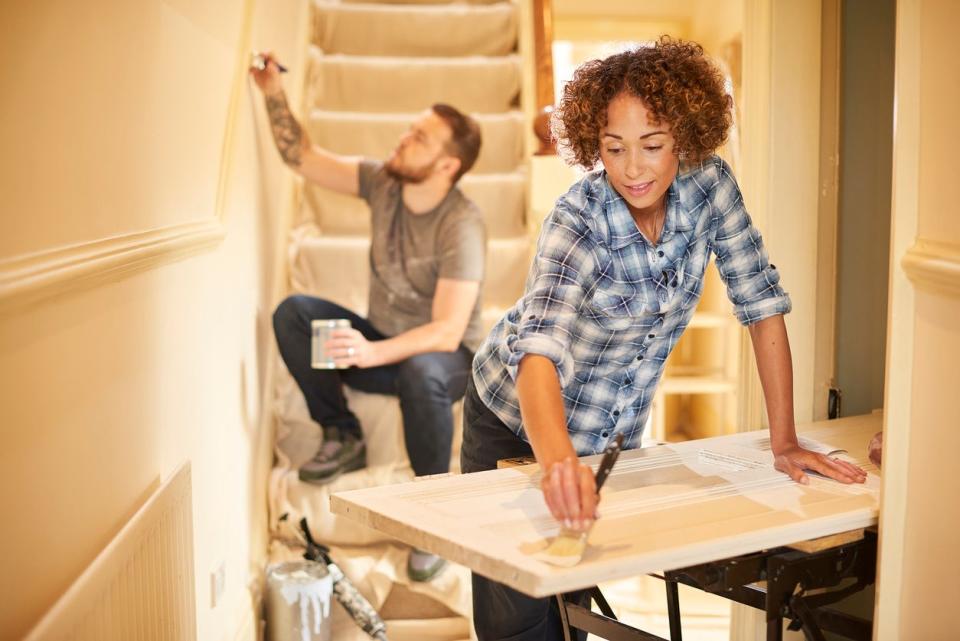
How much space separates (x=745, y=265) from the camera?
1594 mm

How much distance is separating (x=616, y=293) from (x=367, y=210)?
2.55m

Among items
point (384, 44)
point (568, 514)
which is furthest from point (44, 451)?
point (384, 44)

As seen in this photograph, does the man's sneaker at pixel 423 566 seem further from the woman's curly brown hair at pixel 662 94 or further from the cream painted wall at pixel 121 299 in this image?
the woman's curly brown hair at pixel 662 94

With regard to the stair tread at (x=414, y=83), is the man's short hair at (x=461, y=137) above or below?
below

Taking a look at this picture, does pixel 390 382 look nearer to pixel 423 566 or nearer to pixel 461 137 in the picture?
pixel 423 566

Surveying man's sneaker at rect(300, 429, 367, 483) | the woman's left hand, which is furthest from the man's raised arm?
the woman's left hand

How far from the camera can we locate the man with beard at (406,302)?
10.1 feet

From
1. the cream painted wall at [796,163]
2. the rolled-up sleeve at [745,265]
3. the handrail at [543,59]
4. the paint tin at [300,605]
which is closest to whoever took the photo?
the rolled-up sleeve at [745,265]

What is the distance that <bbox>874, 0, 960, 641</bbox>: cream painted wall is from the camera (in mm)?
1245

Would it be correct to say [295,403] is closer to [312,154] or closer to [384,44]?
[312,154]

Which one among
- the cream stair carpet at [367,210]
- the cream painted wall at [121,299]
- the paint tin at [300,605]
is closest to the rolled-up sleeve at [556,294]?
the cream painted wall at [121,299]

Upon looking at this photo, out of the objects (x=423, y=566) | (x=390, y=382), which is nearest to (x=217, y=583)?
(x=423, y=566)

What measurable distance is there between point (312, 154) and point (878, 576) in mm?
2449

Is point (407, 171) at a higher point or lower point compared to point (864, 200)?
higher
